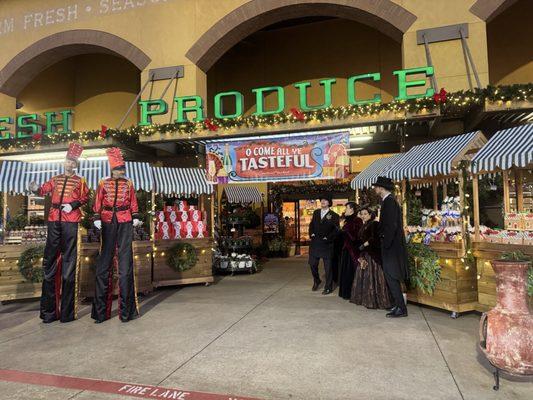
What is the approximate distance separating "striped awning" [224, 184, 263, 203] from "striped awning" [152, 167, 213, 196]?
5639 mm

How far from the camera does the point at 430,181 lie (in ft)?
25.7

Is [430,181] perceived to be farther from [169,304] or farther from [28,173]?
[28,173]

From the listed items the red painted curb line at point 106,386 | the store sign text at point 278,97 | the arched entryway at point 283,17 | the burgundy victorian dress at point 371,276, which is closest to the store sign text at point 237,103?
the store sign text at point 278,97

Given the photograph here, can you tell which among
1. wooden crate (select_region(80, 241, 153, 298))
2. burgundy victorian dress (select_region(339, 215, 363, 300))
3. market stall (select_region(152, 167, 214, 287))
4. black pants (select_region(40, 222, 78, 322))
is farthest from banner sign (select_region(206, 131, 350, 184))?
black pants (select_region(40, 222, 78, 322))

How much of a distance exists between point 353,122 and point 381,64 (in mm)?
5651

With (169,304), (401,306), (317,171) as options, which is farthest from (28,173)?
(401,306)

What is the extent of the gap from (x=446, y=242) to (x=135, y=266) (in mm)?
5483

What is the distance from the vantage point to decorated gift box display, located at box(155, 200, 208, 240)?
8.24 m

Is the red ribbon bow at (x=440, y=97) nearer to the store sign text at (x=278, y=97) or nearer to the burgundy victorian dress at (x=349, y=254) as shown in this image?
the store sign text at (x=278, y=97)

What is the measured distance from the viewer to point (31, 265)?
708cm

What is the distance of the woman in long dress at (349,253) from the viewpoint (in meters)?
6.62

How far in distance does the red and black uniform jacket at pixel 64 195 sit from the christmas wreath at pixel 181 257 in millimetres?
2647

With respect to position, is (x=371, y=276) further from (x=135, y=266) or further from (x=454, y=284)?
(x=135, y=266)

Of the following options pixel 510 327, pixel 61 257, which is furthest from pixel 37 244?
pixel 510 327
